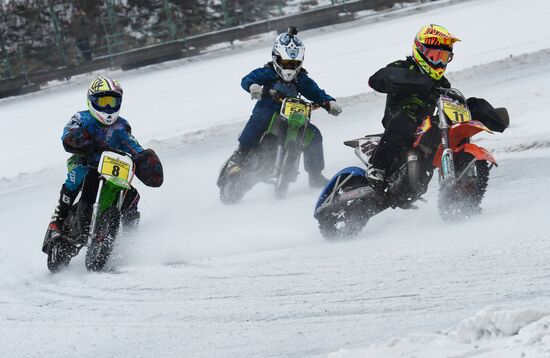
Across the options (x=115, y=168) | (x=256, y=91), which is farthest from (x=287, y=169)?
(x=115, y=168)

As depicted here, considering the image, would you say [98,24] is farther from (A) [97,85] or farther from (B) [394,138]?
(B) [394,138]

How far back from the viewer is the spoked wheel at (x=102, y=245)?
8.40 m

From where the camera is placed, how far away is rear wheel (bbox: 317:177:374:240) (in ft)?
27.8

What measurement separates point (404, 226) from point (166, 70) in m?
18.4

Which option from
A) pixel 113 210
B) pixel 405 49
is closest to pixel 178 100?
pixel 405 49

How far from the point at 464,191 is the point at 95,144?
3.65 metres

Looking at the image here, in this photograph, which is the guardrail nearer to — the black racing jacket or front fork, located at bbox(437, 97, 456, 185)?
the black racing jacket

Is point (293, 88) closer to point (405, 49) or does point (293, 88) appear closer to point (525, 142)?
point (525, 142)

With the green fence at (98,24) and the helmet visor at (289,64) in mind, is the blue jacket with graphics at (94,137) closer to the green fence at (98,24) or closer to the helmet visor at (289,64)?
the helmet visor at (289,64)

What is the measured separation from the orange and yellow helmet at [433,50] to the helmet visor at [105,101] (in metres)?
3.01

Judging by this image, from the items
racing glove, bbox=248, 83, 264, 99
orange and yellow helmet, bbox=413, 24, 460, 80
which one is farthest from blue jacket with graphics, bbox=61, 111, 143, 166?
orange and yellow helmet, bbox=413, 24, 460, 80

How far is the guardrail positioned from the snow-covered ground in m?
11.9

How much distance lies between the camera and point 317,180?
38.5ft

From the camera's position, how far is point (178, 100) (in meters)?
20.5
